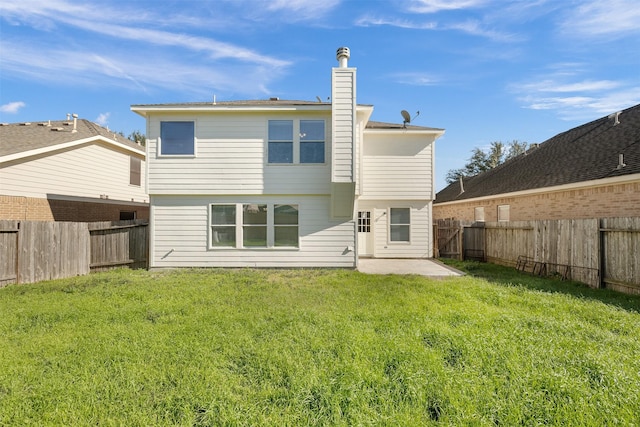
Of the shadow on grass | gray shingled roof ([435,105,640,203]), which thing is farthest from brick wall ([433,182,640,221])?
the shadow on grass

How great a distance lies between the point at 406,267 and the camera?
33.1 ft

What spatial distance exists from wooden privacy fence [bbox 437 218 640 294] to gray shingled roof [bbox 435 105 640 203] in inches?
99.2

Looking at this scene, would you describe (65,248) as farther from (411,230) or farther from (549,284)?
(549,284)

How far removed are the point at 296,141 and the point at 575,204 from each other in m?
9.93

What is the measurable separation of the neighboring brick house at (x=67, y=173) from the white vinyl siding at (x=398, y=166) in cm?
1211

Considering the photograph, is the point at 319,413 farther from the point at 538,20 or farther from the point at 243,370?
the point at 538,20

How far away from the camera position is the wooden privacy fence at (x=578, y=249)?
651 cm

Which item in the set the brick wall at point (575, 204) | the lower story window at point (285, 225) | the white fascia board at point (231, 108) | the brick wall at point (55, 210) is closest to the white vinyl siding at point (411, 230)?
the lower story window at point (285, 225)

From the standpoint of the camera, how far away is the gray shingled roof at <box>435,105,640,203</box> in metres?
9.40

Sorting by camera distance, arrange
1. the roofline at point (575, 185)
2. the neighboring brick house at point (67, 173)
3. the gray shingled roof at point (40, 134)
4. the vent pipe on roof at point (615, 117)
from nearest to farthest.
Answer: the roofline at point (575, 185)
the neighboring brick house at point (67, 173)
the gray shingled roof at point (40, 134)
the vent pipe on roof at point (615, 117)

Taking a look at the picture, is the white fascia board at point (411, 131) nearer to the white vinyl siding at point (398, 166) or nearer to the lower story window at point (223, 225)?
the white vinyl siding at point (398, 166)

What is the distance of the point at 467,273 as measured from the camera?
918 centimetres

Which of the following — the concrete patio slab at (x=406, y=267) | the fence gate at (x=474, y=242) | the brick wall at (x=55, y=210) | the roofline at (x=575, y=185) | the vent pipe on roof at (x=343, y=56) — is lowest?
the concrete patio slab at (x=406, y=267)

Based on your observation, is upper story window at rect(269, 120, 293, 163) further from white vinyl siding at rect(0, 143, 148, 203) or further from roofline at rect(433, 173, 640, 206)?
roofline at rect(433, 173, 640, 206)
